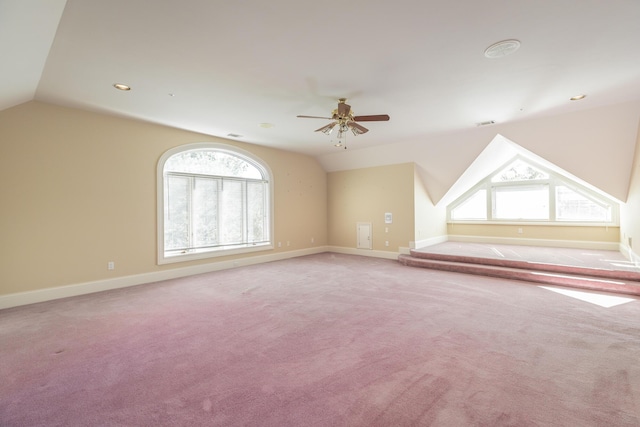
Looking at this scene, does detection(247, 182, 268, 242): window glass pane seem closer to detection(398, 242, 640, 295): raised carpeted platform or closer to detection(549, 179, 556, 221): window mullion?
detection(398, 242, 640, 295): raised carpeted platform

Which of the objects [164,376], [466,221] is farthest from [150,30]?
[466,221]

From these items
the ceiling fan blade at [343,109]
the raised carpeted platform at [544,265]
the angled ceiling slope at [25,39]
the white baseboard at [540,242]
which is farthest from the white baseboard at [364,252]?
the angled ceiling slope at [25,39]

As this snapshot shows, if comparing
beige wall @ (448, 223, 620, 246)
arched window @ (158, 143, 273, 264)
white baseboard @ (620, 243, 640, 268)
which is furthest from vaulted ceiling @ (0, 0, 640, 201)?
beige wall @ (448, 223, 620, 246)

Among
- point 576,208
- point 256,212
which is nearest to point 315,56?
point 256,212

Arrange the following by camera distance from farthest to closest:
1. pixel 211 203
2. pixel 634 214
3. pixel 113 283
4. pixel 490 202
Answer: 1. pixel 490 202
2. pixel 211 203
3. pixel 634 214
4. pixel 113 283

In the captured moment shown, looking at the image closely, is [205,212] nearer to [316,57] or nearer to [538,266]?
[316,57]

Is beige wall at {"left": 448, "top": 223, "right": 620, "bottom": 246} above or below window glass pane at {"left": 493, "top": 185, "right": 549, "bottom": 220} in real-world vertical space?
below

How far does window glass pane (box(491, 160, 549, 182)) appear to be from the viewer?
26.4 ft

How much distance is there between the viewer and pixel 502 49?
2.85m

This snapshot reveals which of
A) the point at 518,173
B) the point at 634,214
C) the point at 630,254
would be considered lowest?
the point at 630,254

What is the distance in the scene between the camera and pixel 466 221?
891 centimetres

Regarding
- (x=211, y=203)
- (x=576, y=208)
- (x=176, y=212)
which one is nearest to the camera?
(x=176, y=212)

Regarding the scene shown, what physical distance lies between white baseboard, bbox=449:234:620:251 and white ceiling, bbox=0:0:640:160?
177 inches

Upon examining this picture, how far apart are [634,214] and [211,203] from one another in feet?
27.6
